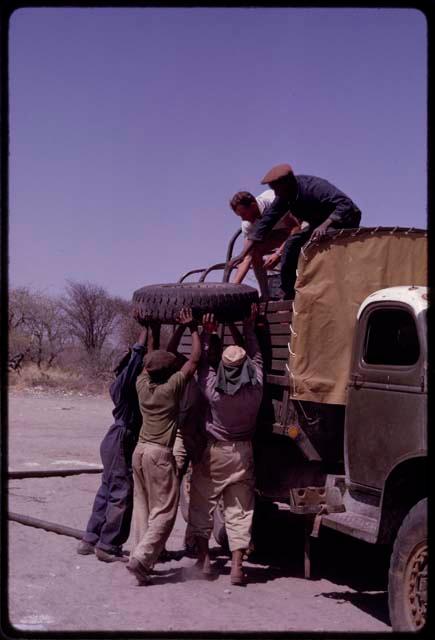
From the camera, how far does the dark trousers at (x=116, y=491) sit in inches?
289

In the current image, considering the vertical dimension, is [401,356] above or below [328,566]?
above

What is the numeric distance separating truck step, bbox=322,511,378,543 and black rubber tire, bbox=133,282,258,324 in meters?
1.90

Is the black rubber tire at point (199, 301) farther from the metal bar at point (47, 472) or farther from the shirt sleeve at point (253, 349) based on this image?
the metal bar at point (47, 472)

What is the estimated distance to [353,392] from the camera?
6008mm

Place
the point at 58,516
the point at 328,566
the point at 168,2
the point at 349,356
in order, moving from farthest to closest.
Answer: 1. the point at 58,516
2. the point at 328,566
3. the point at 349,356
4. the point at 168,2

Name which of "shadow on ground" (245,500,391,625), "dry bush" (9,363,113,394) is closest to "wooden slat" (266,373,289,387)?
"shadow on ground" (245,500,391,625)

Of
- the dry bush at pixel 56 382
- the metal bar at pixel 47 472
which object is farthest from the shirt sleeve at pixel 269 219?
the dry bush at pixel 56 382

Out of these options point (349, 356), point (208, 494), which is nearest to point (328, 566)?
point (208, 494)

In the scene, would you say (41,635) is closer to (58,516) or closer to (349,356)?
(349,356)

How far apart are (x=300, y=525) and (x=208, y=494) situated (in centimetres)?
248

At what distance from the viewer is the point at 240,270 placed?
25.2ft

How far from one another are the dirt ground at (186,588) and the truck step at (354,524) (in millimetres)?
654

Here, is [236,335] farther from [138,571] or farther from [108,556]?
[108,556]

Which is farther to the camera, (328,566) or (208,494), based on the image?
(328,566)
